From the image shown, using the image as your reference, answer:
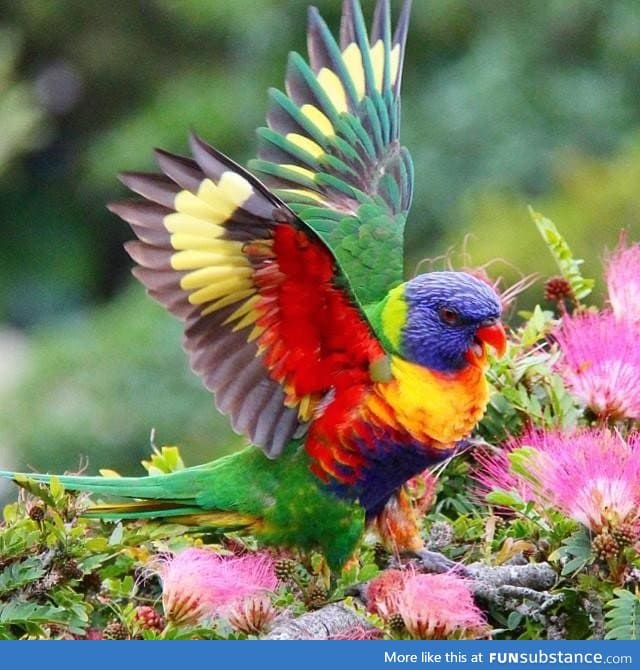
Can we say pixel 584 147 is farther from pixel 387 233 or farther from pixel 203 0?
pixel 387 233

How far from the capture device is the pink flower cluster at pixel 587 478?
178cm

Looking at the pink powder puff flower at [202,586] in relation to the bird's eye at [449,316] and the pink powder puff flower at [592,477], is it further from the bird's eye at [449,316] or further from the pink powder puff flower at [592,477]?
the bird's eye at [449,316]

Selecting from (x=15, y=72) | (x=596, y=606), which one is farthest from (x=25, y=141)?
(x=596, y=606)

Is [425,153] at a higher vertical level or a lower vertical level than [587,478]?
higher

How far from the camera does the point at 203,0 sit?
9500 millimetres

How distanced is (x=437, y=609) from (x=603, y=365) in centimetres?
64

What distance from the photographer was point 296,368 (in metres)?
2.30

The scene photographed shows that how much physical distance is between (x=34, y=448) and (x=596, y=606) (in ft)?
18.7

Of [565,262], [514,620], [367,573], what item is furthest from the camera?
[565,262]

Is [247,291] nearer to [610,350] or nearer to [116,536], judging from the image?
[116,536]

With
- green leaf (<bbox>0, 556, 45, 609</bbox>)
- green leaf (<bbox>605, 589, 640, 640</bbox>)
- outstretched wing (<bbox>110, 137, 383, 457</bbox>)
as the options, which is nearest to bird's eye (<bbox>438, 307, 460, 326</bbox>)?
outstretched wing (<bbox>110, 137, 383, 457</bbox>)

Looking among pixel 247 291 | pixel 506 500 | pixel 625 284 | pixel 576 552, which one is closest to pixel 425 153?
pixel 625 284

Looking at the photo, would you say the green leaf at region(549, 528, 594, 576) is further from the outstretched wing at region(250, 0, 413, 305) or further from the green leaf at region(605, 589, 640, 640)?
the outstretched wing at region(250, 0, 413, 305)

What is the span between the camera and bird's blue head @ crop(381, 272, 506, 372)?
91.9 inches
